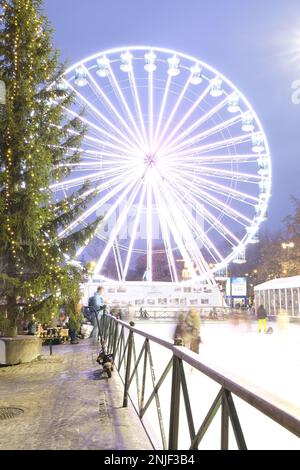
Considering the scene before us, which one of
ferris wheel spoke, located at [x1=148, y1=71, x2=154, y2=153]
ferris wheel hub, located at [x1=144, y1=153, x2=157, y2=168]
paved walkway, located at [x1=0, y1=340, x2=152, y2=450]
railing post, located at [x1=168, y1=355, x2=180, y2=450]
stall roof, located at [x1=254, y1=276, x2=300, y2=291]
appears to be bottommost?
paved walkway, located at [x1=0, y1=340, x2=152, y2=450]

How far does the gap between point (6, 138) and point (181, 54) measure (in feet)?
62.7

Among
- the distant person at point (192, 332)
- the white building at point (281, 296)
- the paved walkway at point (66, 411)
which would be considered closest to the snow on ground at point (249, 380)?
the paved walkway at point (66, 411)

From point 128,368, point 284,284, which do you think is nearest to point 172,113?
point 284,284

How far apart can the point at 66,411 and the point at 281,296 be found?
28980mm

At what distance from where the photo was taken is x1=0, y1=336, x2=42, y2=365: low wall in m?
11.0

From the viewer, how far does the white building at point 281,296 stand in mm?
31567

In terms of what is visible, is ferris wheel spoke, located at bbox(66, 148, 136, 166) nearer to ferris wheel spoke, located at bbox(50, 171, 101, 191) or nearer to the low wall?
ferris wheel spoke, located at bbox(50, 171, 101, 191)

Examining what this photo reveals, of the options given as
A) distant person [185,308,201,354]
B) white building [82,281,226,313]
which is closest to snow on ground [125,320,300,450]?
distant person [185,308,201,354]

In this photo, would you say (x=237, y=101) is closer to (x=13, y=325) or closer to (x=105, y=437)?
(x=13, y=325)

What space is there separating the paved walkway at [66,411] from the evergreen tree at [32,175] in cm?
177

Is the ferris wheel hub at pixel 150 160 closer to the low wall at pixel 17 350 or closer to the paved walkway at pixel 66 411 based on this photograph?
the low wall at pixel 17 350

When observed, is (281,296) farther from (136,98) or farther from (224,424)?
(224,424)

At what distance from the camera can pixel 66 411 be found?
652 centimetres

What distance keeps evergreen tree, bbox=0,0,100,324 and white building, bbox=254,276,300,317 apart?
852 inches
